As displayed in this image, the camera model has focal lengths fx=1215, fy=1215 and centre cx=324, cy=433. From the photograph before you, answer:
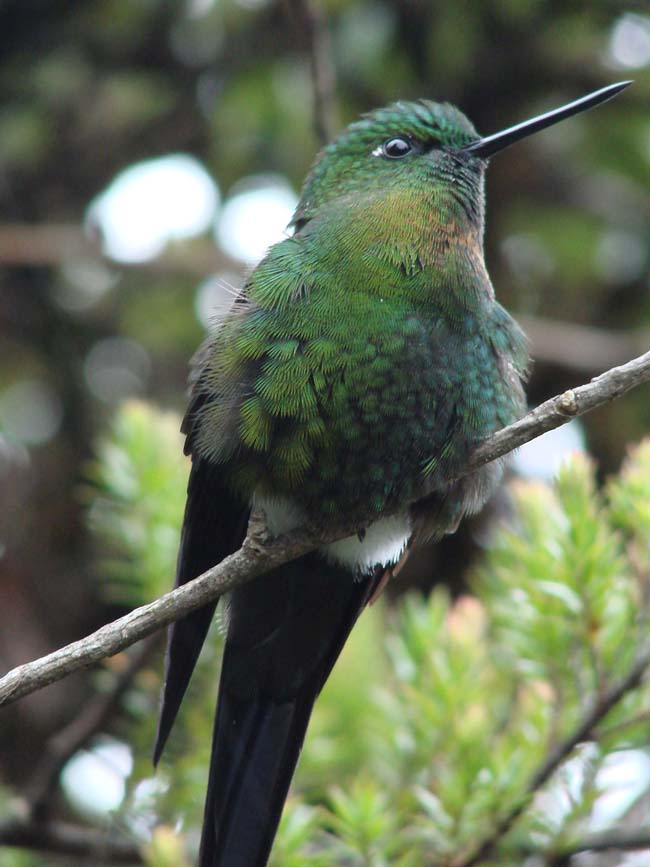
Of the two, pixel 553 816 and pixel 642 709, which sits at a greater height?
pixel 642 709

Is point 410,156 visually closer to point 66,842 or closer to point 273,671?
point 273,671

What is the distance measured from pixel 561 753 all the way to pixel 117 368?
2.79 metres

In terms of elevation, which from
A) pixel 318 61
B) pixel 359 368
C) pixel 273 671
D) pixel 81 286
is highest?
pixel 81 286

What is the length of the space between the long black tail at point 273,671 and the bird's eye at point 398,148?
3.66ft

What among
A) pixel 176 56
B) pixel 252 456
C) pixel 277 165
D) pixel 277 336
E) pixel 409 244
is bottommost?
pixel 252 456

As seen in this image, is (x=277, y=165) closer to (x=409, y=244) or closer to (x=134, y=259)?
(x=134, y=259)

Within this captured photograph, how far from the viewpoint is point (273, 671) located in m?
3.08

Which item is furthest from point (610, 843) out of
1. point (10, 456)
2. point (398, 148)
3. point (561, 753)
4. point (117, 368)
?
point (117, 368)

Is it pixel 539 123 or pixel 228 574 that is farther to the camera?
pixel 539 123

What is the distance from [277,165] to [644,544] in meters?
2.65

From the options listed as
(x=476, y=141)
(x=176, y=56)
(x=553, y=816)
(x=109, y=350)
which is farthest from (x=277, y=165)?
(x=553, y=816)

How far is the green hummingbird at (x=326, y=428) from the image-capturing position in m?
2.65

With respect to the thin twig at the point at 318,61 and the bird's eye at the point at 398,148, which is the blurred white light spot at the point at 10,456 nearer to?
the thin twig at the point at 318,61

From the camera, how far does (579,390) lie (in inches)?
86.9
